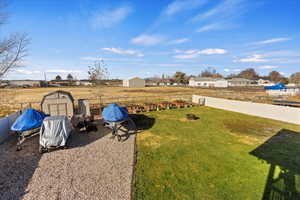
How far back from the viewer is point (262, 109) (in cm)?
1375

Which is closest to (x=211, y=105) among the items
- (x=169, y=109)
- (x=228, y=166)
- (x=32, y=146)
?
(x=169, y=109)

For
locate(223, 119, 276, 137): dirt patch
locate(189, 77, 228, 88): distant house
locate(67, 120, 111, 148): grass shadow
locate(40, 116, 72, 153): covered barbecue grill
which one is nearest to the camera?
locate(40, 116, 72, 153): covered barbecue grill

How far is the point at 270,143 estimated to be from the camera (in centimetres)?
814

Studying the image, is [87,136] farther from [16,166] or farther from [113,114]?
[16,166]

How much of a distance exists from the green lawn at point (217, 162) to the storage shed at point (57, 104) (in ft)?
22.1

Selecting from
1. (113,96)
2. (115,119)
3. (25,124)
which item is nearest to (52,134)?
(25,124)

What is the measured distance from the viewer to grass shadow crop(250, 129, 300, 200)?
177 inches

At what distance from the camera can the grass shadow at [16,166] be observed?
14.6ft

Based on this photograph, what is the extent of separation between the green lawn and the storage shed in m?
6.75

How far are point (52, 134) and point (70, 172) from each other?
263cm

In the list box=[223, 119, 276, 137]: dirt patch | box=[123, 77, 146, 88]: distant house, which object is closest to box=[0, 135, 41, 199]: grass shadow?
box=[223, 119, 276, 137]: dirt patch

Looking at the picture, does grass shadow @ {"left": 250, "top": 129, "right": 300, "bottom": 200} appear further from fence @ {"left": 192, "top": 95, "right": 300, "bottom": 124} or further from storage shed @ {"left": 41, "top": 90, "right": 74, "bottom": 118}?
storage shed @ {"left": 41, "top": 90, "right": 74, "bottom": 118}

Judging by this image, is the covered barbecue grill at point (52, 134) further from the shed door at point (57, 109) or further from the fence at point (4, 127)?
the shed door at point (57, 109)

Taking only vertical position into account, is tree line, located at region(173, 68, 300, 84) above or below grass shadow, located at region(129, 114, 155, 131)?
above
